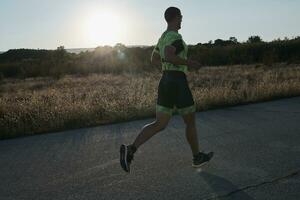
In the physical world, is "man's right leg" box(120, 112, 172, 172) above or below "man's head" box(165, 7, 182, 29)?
below

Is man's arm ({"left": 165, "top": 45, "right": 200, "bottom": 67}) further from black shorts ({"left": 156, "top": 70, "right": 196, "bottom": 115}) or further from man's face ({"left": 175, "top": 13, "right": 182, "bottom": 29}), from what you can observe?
man's face ({"left": 175, "top": 13, "right": 182, "bottom": 29})

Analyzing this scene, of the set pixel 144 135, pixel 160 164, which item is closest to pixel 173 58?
pixel 144 135

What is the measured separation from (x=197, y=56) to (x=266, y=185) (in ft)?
154

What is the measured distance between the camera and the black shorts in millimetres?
5556

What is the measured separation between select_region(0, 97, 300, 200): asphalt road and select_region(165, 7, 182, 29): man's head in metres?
1.71

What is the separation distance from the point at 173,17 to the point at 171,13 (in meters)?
0.06

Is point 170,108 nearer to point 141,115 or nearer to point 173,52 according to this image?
point 173,52

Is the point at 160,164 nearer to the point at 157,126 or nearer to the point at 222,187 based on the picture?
the point at 157,126

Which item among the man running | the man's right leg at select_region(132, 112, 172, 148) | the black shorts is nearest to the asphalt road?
the man running

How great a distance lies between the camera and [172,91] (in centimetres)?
556

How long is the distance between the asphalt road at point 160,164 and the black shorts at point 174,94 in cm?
74

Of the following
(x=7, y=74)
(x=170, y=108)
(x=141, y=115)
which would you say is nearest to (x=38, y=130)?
(x=141, y=115)

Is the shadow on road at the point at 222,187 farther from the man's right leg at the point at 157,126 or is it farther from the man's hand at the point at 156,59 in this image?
the man's hand at the point at 156,59

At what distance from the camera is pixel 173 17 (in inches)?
219
